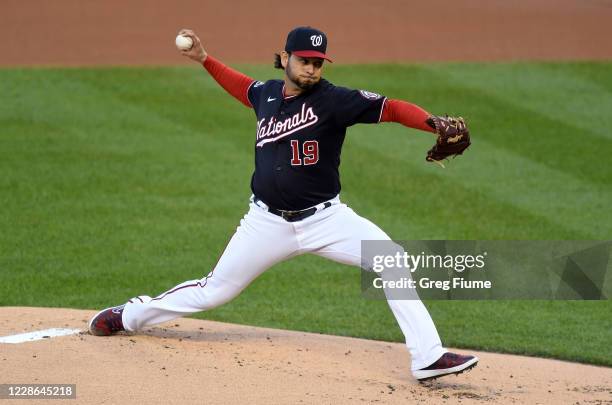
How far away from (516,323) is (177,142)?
490cm

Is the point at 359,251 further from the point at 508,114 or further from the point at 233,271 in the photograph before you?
the point at 508,114

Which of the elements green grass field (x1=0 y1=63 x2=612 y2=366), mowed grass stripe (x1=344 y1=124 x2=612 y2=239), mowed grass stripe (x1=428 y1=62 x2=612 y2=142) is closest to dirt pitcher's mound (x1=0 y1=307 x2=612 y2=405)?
green grass field (x1=0 y1=63 x2=612 y2=366)

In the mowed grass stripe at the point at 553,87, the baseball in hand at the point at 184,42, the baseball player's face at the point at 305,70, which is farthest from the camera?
the mowed grass stripe at the point at 553,87

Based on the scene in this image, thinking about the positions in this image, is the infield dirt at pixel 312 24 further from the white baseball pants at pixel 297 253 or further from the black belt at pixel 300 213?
the black belt at pixel 300 213

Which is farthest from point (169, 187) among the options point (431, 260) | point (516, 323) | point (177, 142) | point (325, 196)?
point (325, 196)

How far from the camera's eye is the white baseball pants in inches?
223

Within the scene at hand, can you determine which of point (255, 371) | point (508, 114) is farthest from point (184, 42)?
point (508, 114)

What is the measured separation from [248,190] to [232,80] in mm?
3886

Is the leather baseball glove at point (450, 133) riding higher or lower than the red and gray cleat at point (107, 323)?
higher

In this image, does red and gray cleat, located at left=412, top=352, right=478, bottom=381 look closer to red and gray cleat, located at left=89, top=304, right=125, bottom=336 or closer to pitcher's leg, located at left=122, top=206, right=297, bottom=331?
pitcher's leg, located at left=122, top=206, right=297, bottom=331

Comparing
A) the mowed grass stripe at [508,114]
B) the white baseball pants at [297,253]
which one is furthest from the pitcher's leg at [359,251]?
the mowed grass stripe at [508,114]

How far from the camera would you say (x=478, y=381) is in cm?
596

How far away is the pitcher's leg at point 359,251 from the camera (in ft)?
18.6

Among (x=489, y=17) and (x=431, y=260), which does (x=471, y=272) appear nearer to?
(x=431, y=260)
